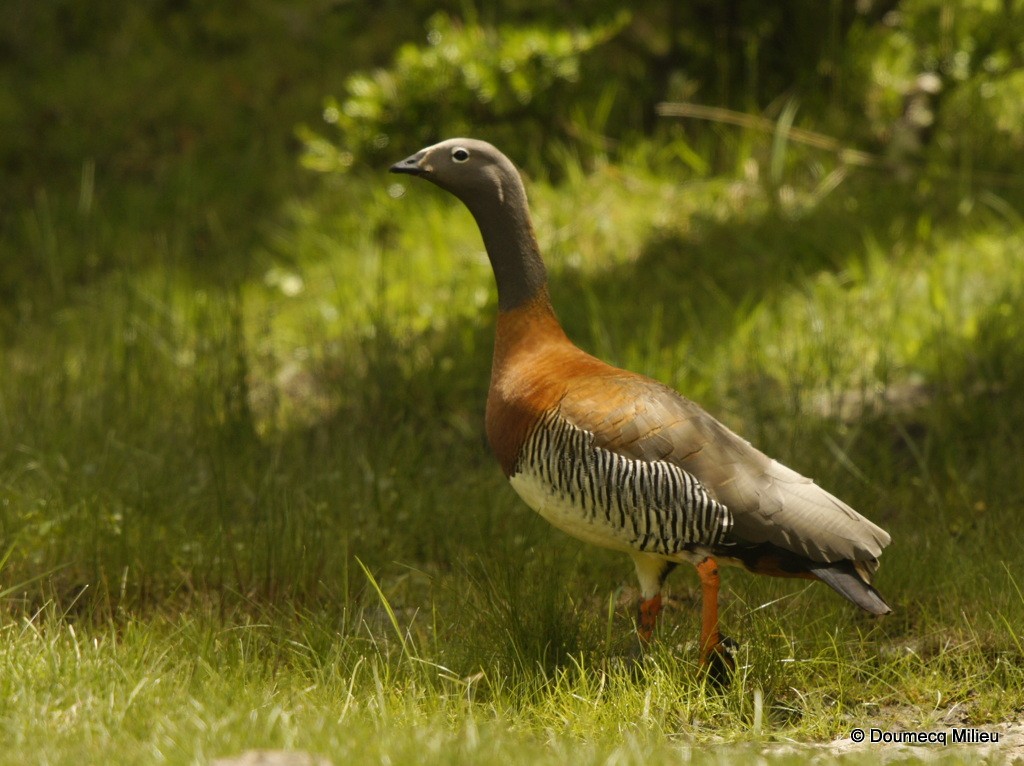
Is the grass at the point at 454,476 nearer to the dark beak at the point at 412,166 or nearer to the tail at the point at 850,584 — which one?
the tail at the point at 850,584

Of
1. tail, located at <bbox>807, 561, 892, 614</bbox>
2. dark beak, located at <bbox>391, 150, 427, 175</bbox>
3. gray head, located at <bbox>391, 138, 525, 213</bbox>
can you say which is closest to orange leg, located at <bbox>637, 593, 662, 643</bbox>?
tail, located at <bbox>807, 561, 892, 614</bbox>

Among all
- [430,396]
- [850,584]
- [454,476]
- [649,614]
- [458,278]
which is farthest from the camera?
[458,278]

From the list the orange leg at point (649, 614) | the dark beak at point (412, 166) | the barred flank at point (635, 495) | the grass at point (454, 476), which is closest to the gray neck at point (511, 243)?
the dark beak at point (412, 166)

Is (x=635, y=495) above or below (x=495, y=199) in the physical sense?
below

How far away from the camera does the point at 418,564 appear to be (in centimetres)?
482

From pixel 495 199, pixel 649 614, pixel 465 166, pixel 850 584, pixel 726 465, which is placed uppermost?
pixel 465 166

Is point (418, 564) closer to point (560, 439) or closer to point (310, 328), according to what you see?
point (560, 439)

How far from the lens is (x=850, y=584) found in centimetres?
359

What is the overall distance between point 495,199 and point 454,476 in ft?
5.15

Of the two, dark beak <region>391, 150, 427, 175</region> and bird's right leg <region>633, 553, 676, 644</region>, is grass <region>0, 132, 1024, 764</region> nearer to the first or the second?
bird's right leg <region>633, 553, 676, 644</region>

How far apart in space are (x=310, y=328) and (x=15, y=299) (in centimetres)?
179

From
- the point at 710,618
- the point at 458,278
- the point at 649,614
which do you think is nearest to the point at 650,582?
the point at 649,614

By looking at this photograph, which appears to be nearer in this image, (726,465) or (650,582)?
(726,465)

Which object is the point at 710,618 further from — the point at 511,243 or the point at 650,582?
the point at 511,243
